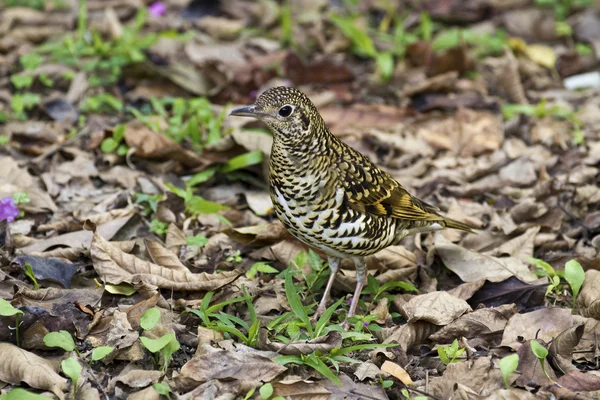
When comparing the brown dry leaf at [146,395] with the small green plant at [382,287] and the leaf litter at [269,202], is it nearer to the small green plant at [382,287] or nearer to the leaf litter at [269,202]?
the leaf litter at [269,202]

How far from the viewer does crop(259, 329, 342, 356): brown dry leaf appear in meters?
4.84

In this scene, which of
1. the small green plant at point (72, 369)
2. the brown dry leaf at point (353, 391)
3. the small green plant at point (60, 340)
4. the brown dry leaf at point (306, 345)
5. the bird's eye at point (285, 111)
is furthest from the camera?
the bird's eye at point (285, 111)

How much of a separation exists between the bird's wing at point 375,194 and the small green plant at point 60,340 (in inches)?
83.3

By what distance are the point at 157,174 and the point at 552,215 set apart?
3.66 m

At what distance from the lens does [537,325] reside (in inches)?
208

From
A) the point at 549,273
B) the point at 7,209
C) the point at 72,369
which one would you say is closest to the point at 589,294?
the point at 549,273

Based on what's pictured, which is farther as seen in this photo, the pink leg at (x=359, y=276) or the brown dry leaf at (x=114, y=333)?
the pink leg at (x=359, y=276)

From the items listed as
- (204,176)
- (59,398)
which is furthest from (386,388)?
(204,176)

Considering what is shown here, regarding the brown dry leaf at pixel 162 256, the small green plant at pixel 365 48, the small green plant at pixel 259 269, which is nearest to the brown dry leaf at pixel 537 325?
the small green plant at pixel 259 269

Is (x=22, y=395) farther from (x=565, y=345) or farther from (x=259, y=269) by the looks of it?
(x=565, y=345)

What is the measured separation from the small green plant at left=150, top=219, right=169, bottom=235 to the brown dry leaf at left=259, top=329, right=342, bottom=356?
170 centimetres

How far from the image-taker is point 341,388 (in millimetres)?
4691

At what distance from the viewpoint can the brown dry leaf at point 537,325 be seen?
17.1 feet

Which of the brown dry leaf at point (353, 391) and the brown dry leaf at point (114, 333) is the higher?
the brown dry leaf at point (114, 333)
